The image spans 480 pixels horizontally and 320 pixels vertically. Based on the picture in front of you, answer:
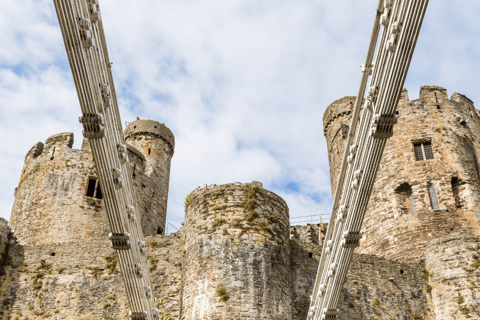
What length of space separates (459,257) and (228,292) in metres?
7.54

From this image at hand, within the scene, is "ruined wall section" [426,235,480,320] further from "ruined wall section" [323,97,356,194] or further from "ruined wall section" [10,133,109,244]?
"ruined wall section" [10,133,109,244]

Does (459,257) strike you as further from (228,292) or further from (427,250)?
(228,292)

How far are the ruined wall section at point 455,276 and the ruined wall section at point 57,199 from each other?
11611 mm

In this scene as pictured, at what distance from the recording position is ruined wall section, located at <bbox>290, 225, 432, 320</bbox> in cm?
1628

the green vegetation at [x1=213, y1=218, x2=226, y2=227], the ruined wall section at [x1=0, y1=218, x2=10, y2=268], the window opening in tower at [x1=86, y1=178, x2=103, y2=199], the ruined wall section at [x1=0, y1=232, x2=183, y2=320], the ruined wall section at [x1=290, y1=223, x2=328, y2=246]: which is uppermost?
the ruined wall section at [x1=290, y1=223, x2=328, y2=246]

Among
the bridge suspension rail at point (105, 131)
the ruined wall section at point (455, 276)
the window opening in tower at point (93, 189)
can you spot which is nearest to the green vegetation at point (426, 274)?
the ruined wall section at point (455, 276)

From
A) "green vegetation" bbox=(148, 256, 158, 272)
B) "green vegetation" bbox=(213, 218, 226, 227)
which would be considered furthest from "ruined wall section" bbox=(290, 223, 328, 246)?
"green vegetation" bbox=(213, 218, 226, 227)

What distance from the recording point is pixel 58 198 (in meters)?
22.3

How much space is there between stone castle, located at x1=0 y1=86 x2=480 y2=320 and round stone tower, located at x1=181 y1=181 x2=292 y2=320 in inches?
1.1

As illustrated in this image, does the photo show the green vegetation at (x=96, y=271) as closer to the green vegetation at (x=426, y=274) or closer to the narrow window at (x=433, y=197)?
the green vegetation at (x=426, y=274)

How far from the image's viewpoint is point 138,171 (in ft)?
84.2

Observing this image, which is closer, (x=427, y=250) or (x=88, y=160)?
(x=427, y=250)

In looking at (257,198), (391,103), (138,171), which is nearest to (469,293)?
(257,198)

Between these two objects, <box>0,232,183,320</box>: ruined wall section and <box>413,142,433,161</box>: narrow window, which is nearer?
<box>0,232,183,320</box>: ruined wall section
